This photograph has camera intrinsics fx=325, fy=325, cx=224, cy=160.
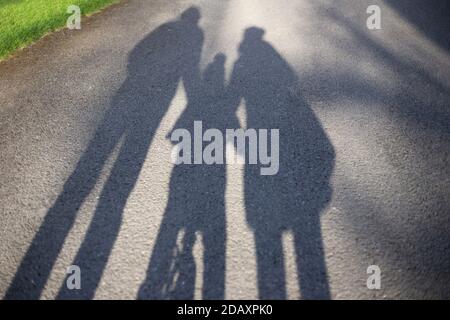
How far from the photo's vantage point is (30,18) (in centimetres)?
693

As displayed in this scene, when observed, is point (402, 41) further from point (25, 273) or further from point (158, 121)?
point (25, 273)

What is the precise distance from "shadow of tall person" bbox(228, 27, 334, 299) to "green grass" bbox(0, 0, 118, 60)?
4.20 m

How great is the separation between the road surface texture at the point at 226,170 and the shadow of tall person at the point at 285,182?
0.06 feet

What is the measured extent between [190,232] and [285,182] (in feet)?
3.96

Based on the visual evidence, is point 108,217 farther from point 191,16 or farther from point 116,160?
point 191,16

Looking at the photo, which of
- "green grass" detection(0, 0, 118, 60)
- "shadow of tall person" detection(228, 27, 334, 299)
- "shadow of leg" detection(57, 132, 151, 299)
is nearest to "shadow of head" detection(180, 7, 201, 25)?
"green grass" detection(0, 0, 118, 60)

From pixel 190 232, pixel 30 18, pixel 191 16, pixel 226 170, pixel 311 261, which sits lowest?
pixel 311 261

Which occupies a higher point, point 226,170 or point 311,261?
point 226,170

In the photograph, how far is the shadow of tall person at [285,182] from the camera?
113 inches

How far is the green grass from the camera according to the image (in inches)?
245

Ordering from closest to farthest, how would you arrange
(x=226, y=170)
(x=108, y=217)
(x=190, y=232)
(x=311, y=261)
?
(x=311, y=261) → (x=190, y=232) → (x=108, y=217) → (x=226, y=170)

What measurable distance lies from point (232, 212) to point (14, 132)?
317cm

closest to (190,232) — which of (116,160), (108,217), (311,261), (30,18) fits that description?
(108,217)

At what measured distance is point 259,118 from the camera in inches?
178
